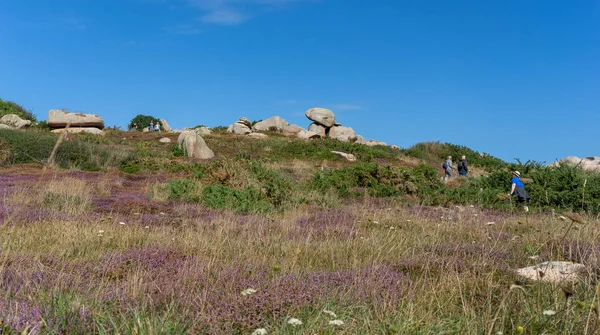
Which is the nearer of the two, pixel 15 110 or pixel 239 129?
pixel 239 129

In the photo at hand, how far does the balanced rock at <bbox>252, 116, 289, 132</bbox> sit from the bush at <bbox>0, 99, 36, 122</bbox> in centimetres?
2499

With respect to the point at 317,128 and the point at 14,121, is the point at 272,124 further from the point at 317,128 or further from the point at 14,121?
the point at 14,121

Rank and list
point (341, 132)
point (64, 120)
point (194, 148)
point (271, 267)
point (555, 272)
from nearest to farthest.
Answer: point (555, 272) < point (271, 267) < point (194, 148) < point (64, 120) < point (341, 132)

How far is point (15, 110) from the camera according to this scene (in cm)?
5703

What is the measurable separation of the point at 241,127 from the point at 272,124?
5.77 metres

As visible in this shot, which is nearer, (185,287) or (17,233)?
(185,287)

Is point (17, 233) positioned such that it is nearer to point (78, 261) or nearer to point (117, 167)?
point (78, 261)

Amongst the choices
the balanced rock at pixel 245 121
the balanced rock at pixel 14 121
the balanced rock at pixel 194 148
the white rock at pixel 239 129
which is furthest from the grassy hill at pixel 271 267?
the balanced rock at pixel 245 121

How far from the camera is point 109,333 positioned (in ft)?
10.5

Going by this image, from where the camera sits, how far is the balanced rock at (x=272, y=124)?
60250 mm

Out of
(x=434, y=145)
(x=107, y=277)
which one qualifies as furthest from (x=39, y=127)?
(x=107, y=277)

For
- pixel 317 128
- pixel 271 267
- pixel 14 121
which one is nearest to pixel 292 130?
pixel 317 128

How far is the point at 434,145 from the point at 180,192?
4338 cm

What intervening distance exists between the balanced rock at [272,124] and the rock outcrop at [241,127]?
125 centimetres
